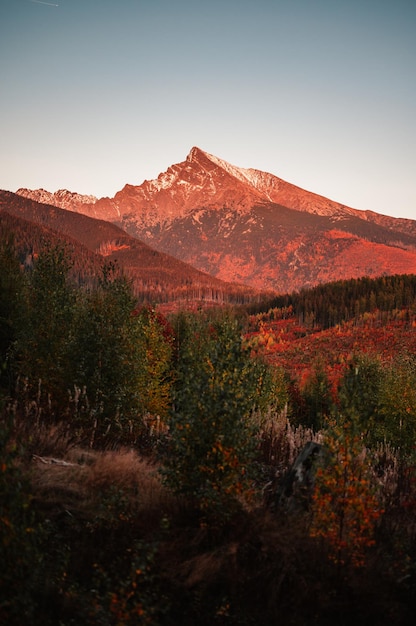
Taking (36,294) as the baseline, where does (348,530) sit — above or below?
below

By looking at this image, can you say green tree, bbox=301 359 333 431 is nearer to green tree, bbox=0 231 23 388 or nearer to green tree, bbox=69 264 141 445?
green tree, bbox=69 264 141 445

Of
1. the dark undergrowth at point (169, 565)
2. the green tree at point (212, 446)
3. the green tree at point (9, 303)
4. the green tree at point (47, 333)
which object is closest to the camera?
the dark undergrowth at point (169, 565)

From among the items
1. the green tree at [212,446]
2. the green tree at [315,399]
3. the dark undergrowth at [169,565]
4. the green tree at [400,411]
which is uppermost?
the green tree at [212,446]

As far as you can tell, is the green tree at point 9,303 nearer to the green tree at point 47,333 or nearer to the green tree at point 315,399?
the green tree at point 47,333

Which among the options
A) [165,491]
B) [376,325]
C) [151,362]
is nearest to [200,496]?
[165,491]

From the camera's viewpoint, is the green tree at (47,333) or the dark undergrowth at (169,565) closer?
the dark undergrowth at (169,565)

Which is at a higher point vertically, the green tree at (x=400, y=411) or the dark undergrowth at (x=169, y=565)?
the dark undergrowth at (x=169, y=565)

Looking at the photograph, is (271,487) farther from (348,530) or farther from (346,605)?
(346,605)

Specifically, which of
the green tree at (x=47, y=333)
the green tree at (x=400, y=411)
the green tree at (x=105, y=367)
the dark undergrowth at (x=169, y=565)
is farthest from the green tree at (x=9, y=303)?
the green tree at (x=400, y=411)

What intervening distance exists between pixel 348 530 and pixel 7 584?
24.4 ft

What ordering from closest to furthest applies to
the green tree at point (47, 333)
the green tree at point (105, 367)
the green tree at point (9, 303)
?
the green tree at point (105, 367)
the green tree at point (47, 333)
the green tree at point (9, 303)

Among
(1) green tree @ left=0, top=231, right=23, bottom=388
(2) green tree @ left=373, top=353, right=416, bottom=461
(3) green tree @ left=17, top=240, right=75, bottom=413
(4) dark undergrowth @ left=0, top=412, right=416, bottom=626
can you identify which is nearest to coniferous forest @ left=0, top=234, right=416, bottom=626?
(4) dark undergrowth @ left=0, top=412, right=416, bottom=626

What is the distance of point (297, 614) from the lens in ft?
28.1

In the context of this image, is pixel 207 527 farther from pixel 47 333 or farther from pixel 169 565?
pixel 47 333
